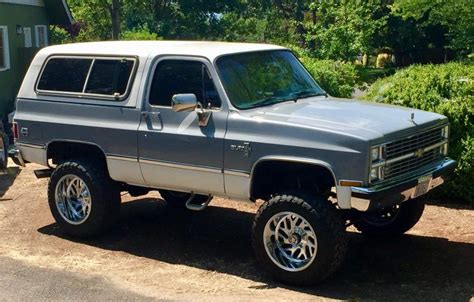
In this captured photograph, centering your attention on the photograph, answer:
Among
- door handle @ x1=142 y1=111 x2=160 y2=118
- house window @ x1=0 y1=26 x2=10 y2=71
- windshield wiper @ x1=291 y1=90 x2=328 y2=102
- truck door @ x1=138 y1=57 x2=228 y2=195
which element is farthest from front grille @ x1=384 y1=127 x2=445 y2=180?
house window @ x1=0 y1=26 x2=10 y2=71

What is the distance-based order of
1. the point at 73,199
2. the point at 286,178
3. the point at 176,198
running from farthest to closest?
the point at 176,198, the point at 73,199, the point at 286,178

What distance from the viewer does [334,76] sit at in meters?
11.8

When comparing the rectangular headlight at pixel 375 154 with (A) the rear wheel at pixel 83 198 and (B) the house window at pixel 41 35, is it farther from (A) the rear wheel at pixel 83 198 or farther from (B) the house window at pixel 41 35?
(B) the house window at pixel 41 35

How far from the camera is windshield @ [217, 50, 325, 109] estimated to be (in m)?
6.48

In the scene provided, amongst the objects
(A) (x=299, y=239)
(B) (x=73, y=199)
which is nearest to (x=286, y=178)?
(A) (x=299, y=239)

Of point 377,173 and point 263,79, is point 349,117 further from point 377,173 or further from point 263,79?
point 263,79

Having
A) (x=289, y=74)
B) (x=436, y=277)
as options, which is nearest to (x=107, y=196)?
(x=289, y=74)

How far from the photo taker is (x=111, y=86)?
7.11 m

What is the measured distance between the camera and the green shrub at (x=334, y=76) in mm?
11695

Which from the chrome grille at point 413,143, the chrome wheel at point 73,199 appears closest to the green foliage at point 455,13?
the chrome grille at point 413,143

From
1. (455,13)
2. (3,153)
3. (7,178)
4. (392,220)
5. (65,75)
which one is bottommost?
(7,178)

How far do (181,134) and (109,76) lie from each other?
125 cm

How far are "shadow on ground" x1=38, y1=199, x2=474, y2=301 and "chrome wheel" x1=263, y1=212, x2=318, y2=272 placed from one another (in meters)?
0.23

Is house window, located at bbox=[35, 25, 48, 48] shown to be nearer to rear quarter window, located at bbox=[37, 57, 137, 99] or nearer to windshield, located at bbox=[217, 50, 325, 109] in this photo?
rear quarter window, located at bbox=[37, 57, 137, 99]
